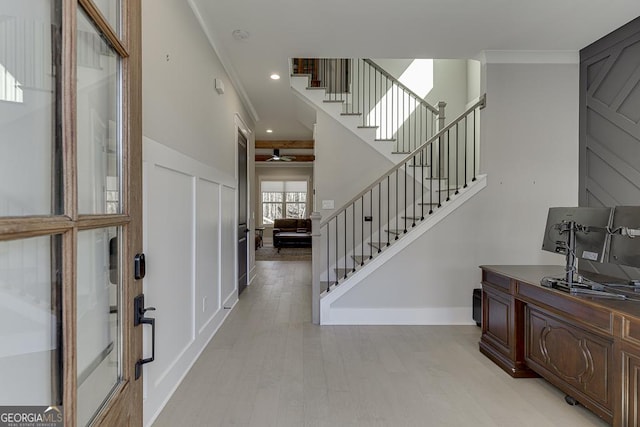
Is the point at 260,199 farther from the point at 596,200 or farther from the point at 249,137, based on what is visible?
the point at 596,200

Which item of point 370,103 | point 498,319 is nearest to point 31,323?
point 498,319

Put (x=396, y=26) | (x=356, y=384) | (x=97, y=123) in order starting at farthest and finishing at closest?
(x=396, y=26) < (x=356, y=384) < (x=97, y=123)

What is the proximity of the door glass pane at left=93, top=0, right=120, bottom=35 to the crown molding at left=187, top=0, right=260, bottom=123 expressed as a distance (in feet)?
6.86

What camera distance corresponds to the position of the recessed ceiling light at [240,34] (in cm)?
324

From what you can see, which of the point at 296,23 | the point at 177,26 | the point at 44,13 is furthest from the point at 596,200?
the point at 44,13

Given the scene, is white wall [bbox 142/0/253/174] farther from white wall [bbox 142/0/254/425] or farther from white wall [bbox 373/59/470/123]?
white wall [bbox 373/59/470/123]

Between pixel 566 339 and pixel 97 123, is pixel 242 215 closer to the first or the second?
pixel 566 339

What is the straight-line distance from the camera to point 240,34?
3279mm

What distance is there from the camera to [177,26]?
2.48m

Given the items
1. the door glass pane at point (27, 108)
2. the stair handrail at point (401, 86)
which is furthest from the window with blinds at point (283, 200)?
the door glass pane at point (27, 108)

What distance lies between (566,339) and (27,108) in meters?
2.87

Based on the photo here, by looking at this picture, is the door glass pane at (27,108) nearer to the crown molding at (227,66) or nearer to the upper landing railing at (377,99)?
the crown molding at (227,66)

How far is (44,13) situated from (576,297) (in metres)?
2.74

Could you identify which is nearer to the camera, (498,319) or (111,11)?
(111,11)
